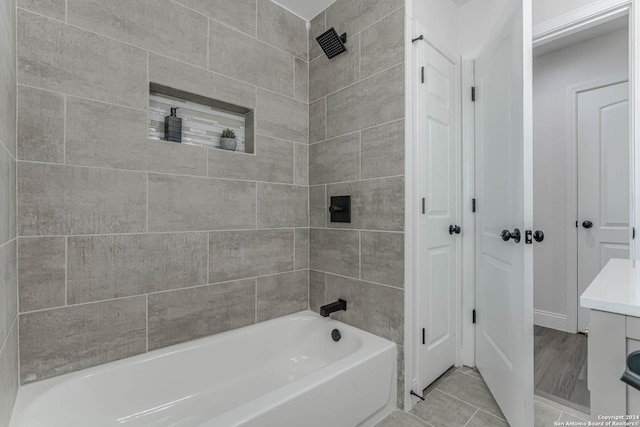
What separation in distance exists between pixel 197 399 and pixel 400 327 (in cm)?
116

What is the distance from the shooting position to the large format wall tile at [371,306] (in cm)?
172

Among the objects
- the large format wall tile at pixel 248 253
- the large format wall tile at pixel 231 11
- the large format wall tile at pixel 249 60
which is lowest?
the large format wall tile at pixel 248 253

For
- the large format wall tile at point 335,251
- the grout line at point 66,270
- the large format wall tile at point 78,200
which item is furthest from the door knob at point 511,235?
the grout line at point 66,270

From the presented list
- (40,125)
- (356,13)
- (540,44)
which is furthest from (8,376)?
(540,44)

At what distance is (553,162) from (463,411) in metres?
2.35

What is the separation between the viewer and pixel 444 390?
1858mm

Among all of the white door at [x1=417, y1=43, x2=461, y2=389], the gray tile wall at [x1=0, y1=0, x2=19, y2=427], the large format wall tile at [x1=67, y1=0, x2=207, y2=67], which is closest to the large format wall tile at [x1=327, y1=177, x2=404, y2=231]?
the white door at [x1=417, y1=43, x2=461, y2=389]

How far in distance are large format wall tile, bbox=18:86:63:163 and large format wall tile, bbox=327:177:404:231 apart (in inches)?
58.7

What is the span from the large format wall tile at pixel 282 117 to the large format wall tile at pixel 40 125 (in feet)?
3.33

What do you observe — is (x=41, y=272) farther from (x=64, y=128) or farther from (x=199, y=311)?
(x=199, y=311)

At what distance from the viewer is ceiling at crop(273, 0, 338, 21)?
2.10m

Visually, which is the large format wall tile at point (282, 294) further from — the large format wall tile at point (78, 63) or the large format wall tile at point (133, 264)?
the large format wall tile at point (78, 63)

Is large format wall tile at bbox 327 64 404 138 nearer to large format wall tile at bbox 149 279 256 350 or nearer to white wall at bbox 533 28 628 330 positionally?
large format wall tile at bbox 149 279 256 350

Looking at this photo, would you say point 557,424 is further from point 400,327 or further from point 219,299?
point 219,299
